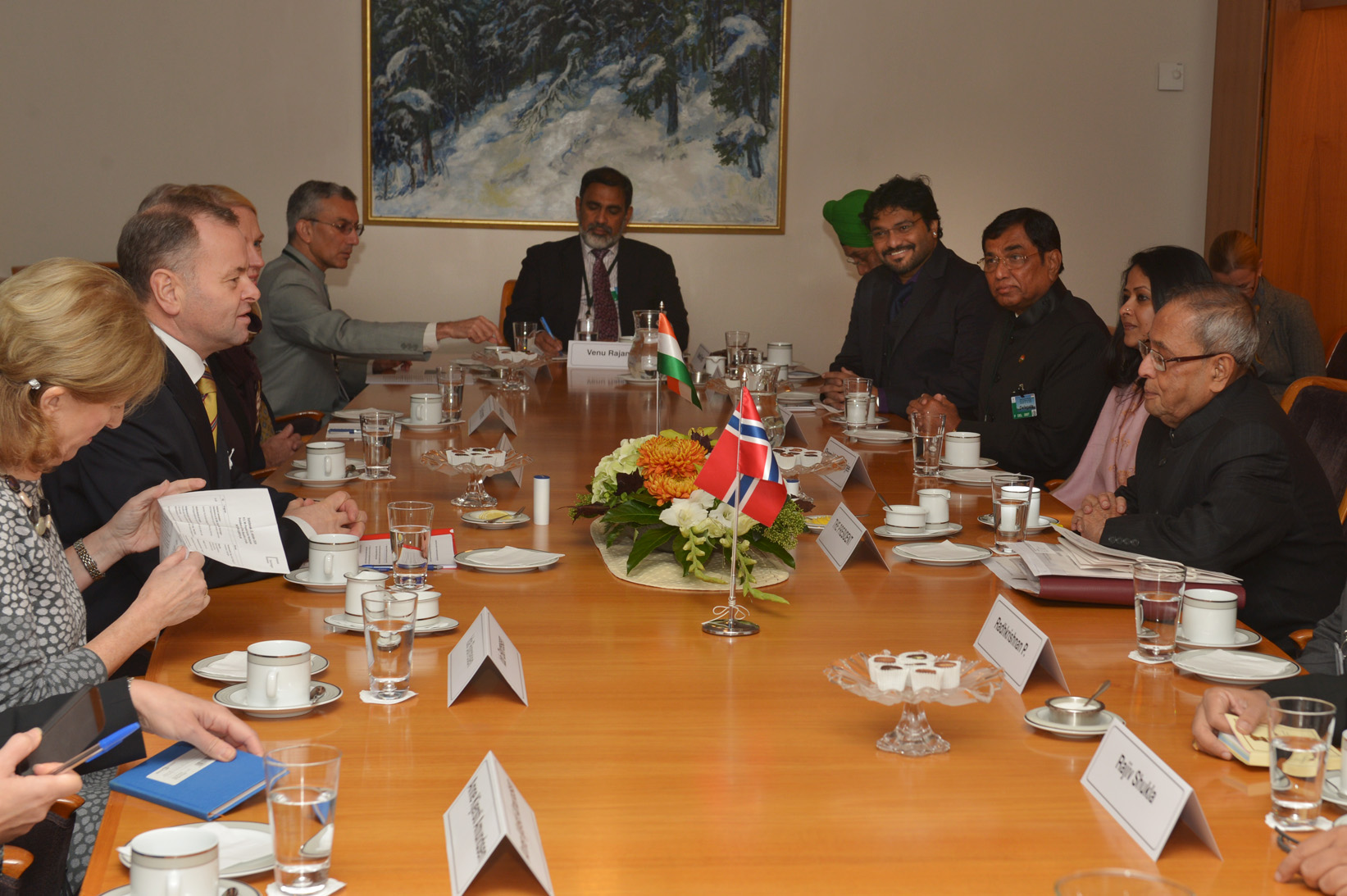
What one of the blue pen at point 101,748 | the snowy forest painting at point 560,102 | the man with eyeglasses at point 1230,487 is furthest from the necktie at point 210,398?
the snowy forest painting at point 560,102

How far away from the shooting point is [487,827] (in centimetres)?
114

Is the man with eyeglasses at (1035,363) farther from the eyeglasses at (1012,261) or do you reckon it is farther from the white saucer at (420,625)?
the white saucer at (420,625)

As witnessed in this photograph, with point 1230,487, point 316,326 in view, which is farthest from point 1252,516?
point 316,326

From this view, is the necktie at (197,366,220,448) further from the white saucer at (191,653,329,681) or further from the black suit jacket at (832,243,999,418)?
the black suit jacket at (832,243,999,418)

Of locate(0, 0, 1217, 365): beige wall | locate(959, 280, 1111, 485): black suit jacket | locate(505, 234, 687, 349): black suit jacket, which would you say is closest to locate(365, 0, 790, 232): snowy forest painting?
locate(0, 0, 1217, 365): beige wall

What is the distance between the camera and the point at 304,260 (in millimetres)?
5359

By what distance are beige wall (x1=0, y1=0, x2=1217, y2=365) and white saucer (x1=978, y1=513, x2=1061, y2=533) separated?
4.68 meters

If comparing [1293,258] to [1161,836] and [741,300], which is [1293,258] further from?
[1161,836]

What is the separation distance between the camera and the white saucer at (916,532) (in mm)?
2551

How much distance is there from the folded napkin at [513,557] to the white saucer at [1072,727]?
39.3 inches

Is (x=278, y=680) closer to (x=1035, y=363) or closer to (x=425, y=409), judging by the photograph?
(x=425, y=409)

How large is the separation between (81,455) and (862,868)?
1.63 metres

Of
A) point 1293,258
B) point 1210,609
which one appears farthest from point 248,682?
point 1293,258

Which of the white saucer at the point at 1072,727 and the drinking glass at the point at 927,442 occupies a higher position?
the drinking glass at the point at 927,442
